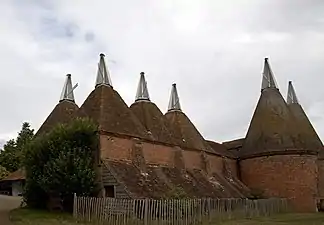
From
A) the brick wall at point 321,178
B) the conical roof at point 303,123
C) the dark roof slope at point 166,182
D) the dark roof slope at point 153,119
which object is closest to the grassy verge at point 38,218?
the dark roof slope at point 166,182

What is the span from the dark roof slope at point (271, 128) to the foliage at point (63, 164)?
2157 centimetres

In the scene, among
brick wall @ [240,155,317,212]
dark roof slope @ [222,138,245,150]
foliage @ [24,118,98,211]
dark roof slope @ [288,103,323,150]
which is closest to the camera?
foliage @ [24,118,98,211]

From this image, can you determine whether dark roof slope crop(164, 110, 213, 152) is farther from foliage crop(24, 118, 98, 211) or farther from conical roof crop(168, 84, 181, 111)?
foliage crop(24, 118, 98, 211)

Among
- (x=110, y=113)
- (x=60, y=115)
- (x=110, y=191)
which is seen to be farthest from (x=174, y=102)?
(x=110, y=191)

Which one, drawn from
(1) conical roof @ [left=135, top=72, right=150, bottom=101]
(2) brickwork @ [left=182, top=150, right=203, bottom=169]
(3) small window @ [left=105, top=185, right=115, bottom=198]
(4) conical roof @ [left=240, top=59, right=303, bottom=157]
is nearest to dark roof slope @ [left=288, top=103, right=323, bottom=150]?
(4) conical roof @ [left=240, top=59, right=303, bottom=157]

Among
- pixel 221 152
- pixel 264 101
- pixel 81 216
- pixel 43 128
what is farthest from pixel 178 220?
pixel 264 101

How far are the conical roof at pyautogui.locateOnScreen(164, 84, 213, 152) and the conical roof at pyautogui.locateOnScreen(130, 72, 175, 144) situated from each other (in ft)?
6.27

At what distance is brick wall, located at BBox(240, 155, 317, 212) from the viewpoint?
41.2 meters

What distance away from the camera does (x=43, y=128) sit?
35312 mm

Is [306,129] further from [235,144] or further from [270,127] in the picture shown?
[235,144]

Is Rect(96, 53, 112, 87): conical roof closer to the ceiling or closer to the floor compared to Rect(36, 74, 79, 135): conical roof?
closer to the ceiling

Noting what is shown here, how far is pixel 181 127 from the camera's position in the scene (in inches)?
1678

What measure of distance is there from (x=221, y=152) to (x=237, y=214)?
1687cm

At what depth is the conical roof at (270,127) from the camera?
144ft
